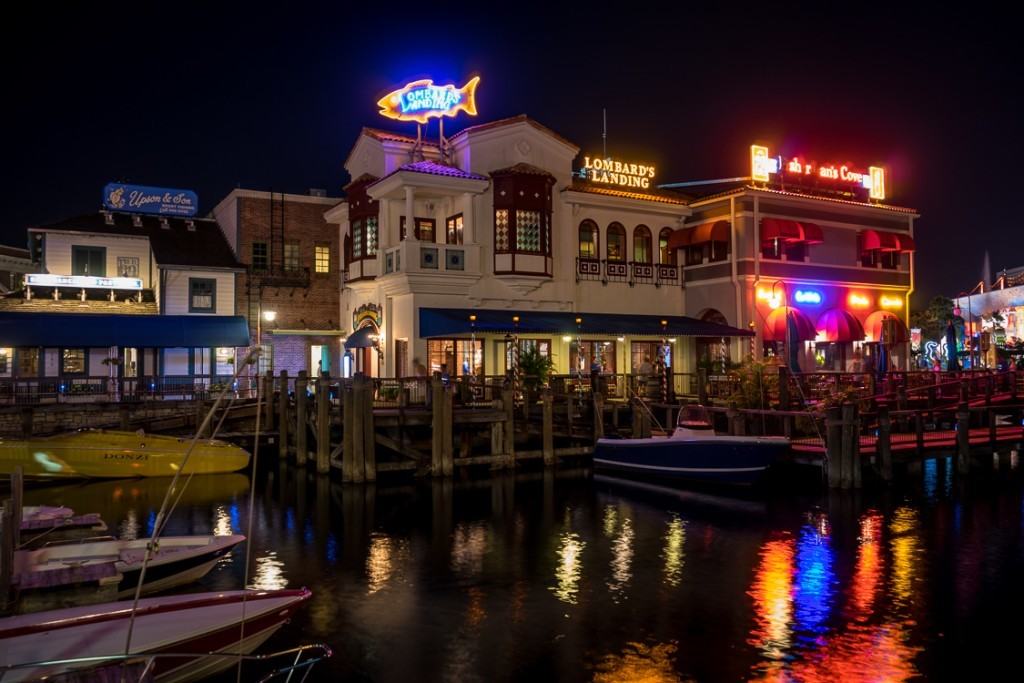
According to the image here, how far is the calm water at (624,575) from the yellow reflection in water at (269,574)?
7cm

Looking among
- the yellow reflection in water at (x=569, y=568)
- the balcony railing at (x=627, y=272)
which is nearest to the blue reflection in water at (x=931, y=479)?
the yellow reflection in water at (x=569, y=568)

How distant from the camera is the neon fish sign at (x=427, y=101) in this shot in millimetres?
33688

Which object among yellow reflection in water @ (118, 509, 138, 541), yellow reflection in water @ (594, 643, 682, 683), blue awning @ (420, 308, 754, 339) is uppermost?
blue awning @ (420, 308, 754, 339)

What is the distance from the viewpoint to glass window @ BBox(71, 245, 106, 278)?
38.2 meters

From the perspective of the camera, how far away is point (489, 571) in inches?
609

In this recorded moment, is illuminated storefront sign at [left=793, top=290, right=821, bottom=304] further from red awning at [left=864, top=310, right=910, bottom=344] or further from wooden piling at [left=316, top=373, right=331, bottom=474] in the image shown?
wooden piling at [left=316, top=373, right=331, bottom=474]

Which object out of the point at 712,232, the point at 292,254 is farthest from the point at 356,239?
the point at 712,232

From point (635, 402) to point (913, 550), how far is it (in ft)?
39.5

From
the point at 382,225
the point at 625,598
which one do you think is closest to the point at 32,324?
the point at 382,225

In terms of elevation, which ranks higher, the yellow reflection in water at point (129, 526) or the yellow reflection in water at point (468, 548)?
the yellow reflection in water at point (129, 526)

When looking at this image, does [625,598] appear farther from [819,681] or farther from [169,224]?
[169,224]

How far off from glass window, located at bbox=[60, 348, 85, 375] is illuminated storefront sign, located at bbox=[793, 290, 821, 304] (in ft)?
109

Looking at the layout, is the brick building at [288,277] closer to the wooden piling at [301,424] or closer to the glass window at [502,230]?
the glass window at [502,230]

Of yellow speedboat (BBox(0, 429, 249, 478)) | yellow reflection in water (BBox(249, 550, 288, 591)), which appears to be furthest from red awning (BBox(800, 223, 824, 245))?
yellow reflection in water (BBox(249, 550, 288, 591))
